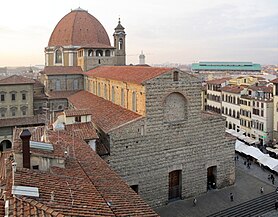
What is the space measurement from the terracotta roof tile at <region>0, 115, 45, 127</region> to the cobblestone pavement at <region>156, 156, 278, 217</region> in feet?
65.1

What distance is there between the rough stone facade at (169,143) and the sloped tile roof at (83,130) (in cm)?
131

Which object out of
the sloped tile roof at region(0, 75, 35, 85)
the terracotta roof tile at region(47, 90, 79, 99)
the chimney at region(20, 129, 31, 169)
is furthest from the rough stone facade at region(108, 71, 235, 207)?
the sloped tile roof at region(0, 75, 35, 85)

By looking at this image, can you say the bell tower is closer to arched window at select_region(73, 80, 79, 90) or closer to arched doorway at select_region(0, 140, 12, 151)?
arched window at select_region(73, 80, 79, 90)

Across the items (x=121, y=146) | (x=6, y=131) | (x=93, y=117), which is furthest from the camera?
(x=6, y=131)

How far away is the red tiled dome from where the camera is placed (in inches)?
1892

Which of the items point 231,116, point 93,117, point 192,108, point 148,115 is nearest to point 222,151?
point 192,108

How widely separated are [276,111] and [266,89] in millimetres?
4087

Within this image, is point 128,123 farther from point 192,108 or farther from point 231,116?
point 231,116

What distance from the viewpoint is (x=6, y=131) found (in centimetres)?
3597

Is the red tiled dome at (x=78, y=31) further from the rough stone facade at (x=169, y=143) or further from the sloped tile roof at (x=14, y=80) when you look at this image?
the rough stone facade at (x=169, y=143)

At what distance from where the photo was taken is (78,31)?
158ft

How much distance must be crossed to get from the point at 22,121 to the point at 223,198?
937 inches

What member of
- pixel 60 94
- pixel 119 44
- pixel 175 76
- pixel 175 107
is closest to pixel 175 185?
pixel 175 107

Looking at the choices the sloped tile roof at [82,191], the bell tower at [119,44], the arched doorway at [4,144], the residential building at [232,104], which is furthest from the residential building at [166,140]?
the bell tower at [119,44]
